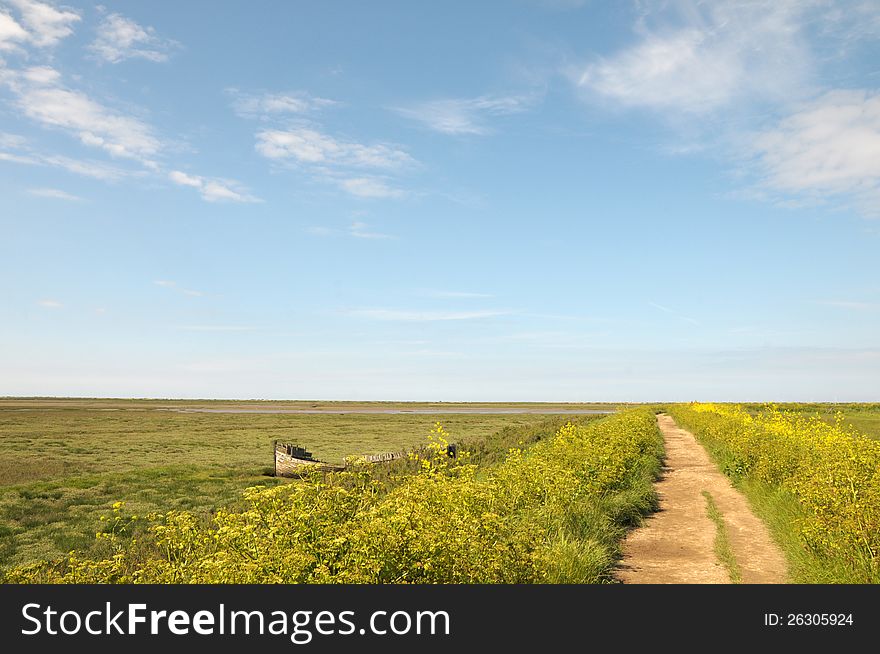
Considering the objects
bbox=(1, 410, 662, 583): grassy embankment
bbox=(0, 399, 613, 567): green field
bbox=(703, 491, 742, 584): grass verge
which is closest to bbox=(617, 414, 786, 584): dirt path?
bbox=(703, 491, 742, 584): grass verge

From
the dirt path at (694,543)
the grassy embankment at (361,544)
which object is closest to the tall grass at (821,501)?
the dirt path at (694,543)

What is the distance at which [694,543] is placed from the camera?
35.4 feet

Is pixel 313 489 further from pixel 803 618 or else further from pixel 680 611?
pixel 803 618

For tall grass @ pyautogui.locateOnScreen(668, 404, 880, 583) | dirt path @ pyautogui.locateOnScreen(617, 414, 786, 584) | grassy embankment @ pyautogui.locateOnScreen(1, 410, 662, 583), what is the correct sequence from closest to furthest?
1. grassy embankment @ pyautogui.locateOnScreen(1, 410, 662, 583)
2. tall grass @ pyautogui.locateOnScreen(668, 404, 880, 583)
3. dirt path @ pyautogui.locateOnScreen(617, 414, 786, 584)

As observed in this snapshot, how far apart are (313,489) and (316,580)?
142 cm

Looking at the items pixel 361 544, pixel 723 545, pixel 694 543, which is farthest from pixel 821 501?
pixel 361 544

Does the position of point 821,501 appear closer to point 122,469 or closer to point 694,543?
point 694,543

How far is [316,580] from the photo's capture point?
5.16 m

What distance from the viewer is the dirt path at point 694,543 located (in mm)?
8914

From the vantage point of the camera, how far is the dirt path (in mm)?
8914

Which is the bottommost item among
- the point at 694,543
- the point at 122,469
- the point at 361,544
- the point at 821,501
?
the point at 122,469

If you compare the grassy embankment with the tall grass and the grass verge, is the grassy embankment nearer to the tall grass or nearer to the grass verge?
the grass verge

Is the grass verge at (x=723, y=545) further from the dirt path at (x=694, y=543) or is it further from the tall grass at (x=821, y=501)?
the tall grass at (x=821, y=501)

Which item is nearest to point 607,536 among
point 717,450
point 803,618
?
point 803,618
